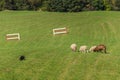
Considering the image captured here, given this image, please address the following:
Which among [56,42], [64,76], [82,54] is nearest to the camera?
[64,76]

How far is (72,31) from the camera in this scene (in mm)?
72500

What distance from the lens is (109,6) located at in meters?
130

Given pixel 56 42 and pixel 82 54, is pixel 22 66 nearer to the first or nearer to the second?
pixel 82 54

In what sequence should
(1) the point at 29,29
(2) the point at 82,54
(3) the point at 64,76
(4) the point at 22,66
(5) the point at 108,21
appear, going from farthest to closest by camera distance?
(5) the point at 108,21, (1) the point at 29,29, (2) the point at 82,54, (4) the point at 22,66, (3) the point at 64,76

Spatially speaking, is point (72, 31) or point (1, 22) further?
point (1, 22)

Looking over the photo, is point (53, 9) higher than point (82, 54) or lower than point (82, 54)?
lower

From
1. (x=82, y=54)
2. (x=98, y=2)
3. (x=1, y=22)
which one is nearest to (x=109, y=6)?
(x=98, y=2)

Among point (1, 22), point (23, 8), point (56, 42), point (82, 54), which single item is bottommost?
point (23, 8)

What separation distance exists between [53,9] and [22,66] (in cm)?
10050

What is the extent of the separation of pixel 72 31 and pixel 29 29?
1164cm

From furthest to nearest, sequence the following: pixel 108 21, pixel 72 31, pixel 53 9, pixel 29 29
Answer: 1. pixel 53 9
2. pixel 108 21
3. pixel 29 29
4. pixel 72 31

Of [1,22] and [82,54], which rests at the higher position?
[82,54]

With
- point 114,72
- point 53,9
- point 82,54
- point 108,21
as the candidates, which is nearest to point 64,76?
point 114,72

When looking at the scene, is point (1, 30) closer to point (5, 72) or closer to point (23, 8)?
point (5, 72)
